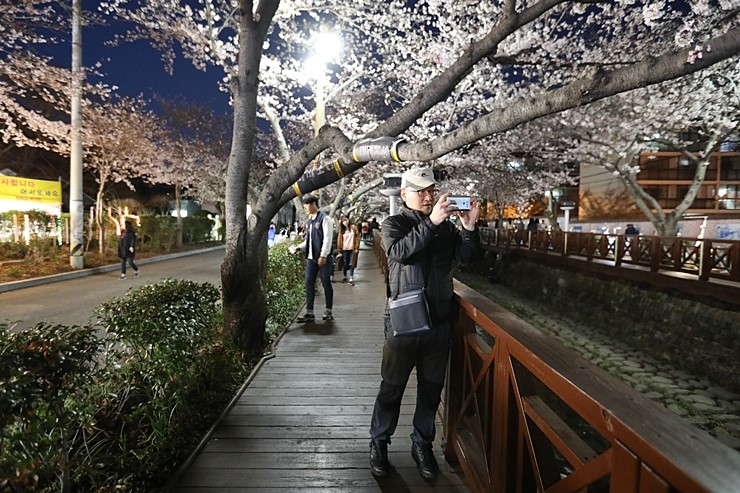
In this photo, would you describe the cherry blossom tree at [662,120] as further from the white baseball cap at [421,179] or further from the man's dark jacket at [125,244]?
the man's dark jacket at [125,244]

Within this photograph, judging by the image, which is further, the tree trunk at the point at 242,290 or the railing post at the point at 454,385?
the tree trunk at the point at 242,290

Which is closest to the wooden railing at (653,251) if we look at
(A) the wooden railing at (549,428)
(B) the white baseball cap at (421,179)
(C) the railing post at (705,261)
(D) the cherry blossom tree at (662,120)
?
(C) the railing post at (705,261)

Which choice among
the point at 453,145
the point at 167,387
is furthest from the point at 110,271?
the point at 453,145

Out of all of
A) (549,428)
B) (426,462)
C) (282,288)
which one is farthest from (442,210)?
(282,288)

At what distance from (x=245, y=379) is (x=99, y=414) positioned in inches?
67.2

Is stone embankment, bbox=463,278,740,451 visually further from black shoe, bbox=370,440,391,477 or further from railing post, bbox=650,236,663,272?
black shoe, bbox=370,440,391,477

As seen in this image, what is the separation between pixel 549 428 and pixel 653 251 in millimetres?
11529

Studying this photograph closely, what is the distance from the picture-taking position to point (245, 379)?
182 inches

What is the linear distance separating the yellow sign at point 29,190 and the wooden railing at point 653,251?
20.9 m

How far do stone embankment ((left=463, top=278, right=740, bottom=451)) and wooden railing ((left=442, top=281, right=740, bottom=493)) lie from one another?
197cm

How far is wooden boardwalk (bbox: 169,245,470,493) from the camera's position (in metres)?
2.82

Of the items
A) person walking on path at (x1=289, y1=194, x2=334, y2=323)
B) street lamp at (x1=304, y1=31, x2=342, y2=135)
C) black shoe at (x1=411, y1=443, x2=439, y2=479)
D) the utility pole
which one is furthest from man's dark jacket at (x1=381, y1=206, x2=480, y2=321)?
the utility pole

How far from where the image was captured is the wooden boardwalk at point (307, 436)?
9.24 feet

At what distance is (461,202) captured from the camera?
2674 millimetres
